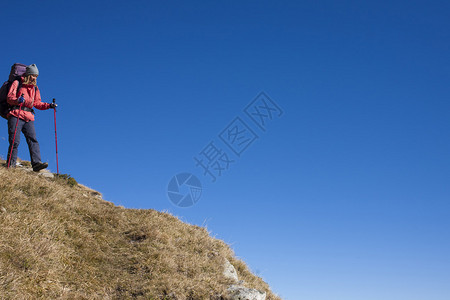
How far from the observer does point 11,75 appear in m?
13.5

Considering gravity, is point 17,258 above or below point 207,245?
below

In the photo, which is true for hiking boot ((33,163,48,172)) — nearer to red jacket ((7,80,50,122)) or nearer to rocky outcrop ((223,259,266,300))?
red jacket ((7,80,50,122))

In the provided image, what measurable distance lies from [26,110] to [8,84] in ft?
3.77

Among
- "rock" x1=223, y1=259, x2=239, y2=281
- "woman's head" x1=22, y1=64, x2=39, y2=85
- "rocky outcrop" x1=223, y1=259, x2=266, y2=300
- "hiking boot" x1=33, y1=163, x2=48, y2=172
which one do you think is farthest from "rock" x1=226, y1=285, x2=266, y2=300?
"woman's head" x1=22, y1=64, x2=39, y2=85

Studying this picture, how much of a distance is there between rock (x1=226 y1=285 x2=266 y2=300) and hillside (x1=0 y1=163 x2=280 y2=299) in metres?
0.06

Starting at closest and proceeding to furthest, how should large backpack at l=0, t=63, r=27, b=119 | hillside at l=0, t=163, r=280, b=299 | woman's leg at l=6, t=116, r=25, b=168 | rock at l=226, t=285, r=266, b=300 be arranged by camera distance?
hillside at l=0, t=163, r=280, b=299 < rock at l=226, t=285, r=266, b=300 < woman's leg at l=6, t=116, r=25, b=168 < large backpack at l=0, t=63, r=27, b=119

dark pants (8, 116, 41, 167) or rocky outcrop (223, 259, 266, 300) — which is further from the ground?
dark pants (8, 116, 41, 167)

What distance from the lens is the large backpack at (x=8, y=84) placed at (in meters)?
13.1

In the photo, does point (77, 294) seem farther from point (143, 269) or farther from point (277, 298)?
point (277, 298)

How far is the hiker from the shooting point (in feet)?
42.8

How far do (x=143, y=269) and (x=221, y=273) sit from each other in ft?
9.56

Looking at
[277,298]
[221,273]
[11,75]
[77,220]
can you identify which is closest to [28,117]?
[11,75]

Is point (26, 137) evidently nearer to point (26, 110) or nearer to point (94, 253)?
point (26, 110)

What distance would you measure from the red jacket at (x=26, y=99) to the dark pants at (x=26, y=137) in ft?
0.68
